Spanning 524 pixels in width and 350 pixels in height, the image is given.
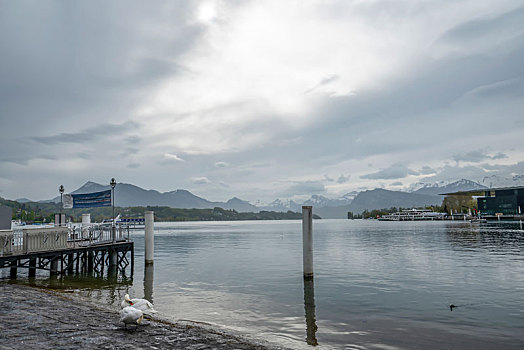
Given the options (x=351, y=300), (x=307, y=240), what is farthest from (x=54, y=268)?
(x=351, y=300)

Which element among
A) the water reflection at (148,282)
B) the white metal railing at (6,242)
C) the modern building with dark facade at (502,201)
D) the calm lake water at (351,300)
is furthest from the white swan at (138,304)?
the modern building with dark facade at (502,201)

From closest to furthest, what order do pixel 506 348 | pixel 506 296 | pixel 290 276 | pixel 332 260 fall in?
pixel 506 348 → pixel 506 296 → pixel 290 276 → pixel 332 260

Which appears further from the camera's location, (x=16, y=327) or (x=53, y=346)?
(x=16, y=327)

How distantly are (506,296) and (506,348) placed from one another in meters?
9.83

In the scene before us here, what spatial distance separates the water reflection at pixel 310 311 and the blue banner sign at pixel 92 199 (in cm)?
1923

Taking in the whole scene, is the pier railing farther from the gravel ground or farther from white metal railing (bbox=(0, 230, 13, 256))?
the gravel ground

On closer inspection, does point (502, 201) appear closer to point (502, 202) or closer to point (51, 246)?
point (502, 202)

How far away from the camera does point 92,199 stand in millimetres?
33406

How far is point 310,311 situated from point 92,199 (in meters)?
23.9

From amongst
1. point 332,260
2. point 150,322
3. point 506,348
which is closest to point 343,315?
point 506,348

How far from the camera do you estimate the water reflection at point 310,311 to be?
14062 mm

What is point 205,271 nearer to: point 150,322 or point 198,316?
point 198,316

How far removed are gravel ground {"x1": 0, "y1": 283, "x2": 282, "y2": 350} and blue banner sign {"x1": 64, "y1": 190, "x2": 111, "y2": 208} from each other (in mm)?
17991

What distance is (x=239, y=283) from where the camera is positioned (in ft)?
87.7
